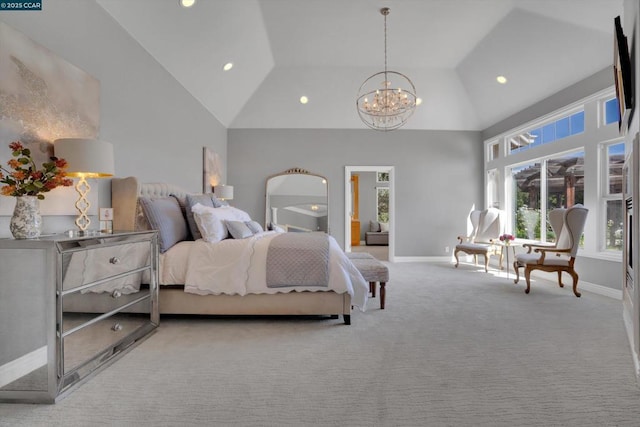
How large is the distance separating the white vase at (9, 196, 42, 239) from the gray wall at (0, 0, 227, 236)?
1.11 ft

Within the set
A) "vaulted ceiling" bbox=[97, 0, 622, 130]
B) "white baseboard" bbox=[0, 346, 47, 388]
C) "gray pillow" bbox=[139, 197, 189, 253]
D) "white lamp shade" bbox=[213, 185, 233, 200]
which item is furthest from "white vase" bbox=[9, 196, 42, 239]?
"white lamp shade" bbox=[213, 185, 233, 200]

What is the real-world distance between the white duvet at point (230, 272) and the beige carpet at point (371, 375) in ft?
1.08

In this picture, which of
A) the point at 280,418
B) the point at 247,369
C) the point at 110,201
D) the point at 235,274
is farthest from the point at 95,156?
the point at 280,418

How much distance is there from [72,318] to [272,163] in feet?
18.7

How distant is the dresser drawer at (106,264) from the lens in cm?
186

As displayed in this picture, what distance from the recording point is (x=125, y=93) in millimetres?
3322

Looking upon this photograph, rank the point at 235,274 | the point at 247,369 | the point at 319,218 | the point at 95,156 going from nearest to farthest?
the point at 247,369 → the point at 95,156 → the point at 235,274 → the point at 319,218

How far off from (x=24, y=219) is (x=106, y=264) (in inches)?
20.4

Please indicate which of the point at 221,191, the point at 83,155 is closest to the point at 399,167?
the point at 221,191

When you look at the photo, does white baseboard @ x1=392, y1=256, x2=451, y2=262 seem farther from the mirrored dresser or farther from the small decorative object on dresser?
the small decorative object on dresser

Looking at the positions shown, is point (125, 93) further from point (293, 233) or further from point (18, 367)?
point (18, 367)

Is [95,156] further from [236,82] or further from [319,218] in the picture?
[319,218]

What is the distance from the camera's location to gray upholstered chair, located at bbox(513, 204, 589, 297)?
4105 millimetres

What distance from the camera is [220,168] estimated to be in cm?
655
